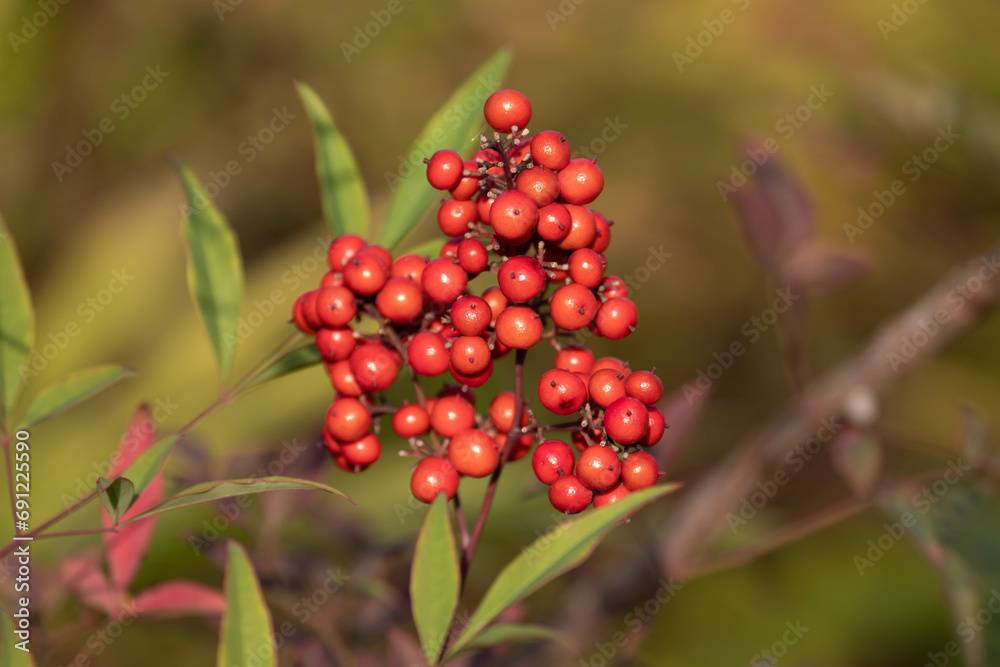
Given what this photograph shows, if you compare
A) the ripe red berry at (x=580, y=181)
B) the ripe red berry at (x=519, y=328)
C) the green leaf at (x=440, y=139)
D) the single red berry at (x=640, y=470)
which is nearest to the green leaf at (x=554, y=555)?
the single red berry at (x=640, y=470)

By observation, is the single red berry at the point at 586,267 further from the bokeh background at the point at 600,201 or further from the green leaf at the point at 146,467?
the bokeh background at the point at 600,201

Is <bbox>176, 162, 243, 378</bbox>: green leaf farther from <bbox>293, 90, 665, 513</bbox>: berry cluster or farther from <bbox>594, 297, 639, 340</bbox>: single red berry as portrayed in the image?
<bbox>594, 297, 639, 340</bbox>: single red berry

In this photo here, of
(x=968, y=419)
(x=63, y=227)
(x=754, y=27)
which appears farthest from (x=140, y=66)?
(x=968, y=419)

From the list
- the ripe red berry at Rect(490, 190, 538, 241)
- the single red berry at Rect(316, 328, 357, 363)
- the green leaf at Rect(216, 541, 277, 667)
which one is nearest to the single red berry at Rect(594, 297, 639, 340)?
the ripe red berry at Rect(490, 190, 538, 241)

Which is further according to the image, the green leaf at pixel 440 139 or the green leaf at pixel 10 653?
the green leaf at pixel 440 139

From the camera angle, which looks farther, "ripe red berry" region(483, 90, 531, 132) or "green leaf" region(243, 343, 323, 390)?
"green leaf" region(243, 343, 323, 390)

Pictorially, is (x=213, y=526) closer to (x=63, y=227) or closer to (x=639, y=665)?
(x=639, y=665)
